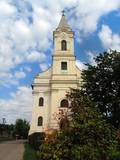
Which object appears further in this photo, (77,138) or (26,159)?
(26,159)

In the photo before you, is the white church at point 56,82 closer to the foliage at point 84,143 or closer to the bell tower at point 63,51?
the bell tower at point 63,51

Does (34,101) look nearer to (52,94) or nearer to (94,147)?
(52,94)

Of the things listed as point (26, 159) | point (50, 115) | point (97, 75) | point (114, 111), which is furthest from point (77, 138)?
point (50, 115)

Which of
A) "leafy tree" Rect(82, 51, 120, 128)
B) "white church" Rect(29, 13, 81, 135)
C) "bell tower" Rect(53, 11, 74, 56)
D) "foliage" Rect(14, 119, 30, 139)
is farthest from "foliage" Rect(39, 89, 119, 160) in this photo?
"foliage" Rect(14, 119, 30, 139)

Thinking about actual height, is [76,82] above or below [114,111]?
above

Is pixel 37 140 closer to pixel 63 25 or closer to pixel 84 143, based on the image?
pixel 84 143

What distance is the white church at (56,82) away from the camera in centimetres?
6159

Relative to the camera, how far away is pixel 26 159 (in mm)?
28203

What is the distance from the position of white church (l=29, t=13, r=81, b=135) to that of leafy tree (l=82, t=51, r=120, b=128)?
21.0m

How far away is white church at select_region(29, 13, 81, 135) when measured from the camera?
61594mm

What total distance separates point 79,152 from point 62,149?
107 cm

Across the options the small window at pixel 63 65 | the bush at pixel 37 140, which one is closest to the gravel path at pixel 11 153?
the bush at pixel 37 140

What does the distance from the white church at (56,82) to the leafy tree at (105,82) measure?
69.0ft

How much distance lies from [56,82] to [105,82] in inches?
1003
